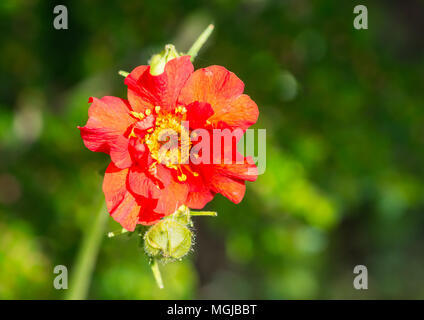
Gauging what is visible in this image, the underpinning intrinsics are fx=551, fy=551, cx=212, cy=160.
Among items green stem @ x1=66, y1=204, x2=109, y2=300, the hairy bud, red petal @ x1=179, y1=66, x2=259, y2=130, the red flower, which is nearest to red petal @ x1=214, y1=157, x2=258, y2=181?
the red flower

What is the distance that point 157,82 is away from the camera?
1.73m

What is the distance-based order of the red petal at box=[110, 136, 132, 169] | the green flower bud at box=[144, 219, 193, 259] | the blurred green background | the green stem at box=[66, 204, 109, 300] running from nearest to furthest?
the red petal at box=[110, 136, 132, 169] < the green flower bud at box=[144, 219, 193, 259] < the green stem at box=[66, 204, 109, 300] < the blurred green background

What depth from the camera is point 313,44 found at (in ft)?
10.4

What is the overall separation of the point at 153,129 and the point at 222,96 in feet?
0.86

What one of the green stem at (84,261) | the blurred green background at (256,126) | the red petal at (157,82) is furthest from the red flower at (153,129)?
the blurred green background at (256,126)

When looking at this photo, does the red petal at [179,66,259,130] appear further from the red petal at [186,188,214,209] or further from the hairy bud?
the hairy bud

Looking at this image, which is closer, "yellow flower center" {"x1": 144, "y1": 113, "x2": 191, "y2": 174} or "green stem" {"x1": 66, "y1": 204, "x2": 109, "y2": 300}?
"yellow flower center" {"x1": 144, "y1": 113, "x2": 191, "y2": 174}

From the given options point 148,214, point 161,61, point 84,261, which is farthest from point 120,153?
point 84,261

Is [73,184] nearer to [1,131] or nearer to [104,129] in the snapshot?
[1,131]

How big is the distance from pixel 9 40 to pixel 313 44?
170 cm

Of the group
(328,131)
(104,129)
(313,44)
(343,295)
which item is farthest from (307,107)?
(343,295)

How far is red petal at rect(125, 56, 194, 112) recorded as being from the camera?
172 centimetres

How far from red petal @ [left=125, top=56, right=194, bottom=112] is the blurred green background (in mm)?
948

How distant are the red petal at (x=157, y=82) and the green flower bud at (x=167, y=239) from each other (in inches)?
15.7
